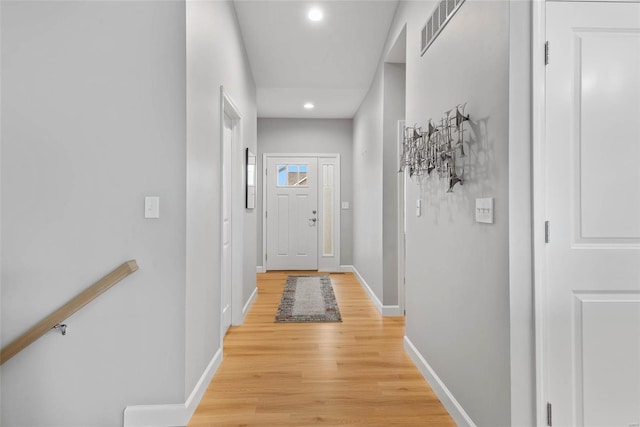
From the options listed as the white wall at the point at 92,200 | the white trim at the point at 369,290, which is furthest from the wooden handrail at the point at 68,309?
the white trim at the point at 369,290

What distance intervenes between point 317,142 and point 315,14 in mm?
3423

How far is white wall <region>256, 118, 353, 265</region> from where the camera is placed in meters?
6.64

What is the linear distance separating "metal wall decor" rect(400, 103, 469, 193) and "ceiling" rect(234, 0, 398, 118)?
1.52 metres

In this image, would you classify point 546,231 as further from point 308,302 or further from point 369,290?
point 369,290

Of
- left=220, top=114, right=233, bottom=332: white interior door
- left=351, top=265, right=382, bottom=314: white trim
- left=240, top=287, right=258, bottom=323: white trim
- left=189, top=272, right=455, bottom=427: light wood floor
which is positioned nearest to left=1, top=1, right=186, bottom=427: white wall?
left=189, top=272, right=455, bottom=427: light wood floor

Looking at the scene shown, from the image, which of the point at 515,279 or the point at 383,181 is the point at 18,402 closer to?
the point at 515,279

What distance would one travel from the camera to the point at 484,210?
163 cm

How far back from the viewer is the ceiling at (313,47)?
325 cm

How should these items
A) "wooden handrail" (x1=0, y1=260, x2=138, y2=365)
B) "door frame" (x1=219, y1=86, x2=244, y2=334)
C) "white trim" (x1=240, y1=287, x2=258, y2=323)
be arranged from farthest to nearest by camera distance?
1. "white trim" (x1=240, y1=287, x2=258, y2=323)
2. "door frame" (x1=219, y1=86, x2=244, y2=334)
3. "wooden handrail" (x1=0, y1=260, x2=138, y2=365)

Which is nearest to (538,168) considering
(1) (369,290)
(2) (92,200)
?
(2) (92,200)

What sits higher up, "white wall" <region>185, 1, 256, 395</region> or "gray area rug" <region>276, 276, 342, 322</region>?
"white wall" <region>185, 1, 256, 395</region>

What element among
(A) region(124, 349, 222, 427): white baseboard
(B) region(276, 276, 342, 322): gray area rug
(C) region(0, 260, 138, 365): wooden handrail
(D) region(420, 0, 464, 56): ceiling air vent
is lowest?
(B) region(276, 276, 342, 322): gray area rug

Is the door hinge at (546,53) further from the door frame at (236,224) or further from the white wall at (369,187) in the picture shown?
the door frame at (236,224)

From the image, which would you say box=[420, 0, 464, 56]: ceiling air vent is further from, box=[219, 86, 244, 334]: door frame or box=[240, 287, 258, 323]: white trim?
box=[240, 287, 258, 323]: white trim
